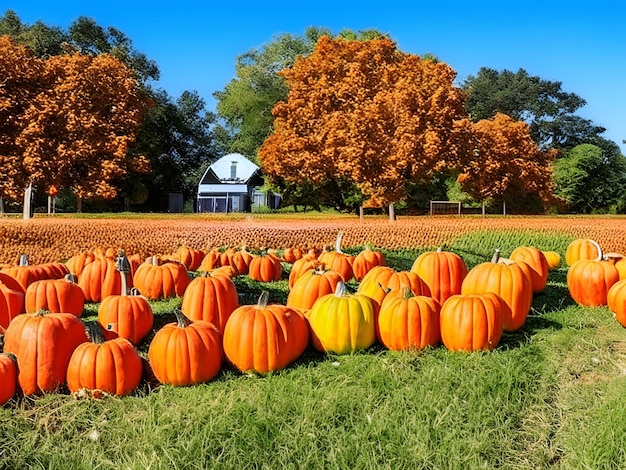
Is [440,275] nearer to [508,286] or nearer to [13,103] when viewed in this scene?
[508,286]

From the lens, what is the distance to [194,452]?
2.84 metres

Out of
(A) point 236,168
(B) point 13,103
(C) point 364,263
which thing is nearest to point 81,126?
(B) point 13,103

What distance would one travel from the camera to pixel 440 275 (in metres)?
5.29

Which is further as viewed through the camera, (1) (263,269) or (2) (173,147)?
(2) (173,147)

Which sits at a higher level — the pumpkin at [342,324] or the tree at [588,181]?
the tree at [588,181]

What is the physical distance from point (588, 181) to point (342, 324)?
4154cm

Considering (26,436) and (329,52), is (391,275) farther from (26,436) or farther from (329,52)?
(329,52)

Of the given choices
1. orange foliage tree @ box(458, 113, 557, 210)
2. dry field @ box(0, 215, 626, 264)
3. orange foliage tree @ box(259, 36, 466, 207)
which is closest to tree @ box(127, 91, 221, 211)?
orange foliage tree @ box(259, 36, 466, 207)

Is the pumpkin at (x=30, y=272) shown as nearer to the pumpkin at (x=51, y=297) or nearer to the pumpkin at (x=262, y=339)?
the pumpkin at (x=51, y=297)

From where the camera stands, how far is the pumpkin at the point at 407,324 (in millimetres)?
3887

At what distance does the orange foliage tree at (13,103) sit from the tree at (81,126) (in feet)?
0.88

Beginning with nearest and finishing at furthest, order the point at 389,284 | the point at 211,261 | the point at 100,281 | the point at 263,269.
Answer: the point at 389,284 → the point at 100,281 → the point at 263,269 → the point at 211,261

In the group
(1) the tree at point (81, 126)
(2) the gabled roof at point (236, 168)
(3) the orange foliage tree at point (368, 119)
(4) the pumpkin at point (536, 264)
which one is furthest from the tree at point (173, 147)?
(4) the pumpkin at point (536, 264)

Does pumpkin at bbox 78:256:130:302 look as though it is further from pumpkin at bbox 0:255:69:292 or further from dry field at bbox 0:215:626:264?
dry field at bbox 0:215:626:264
